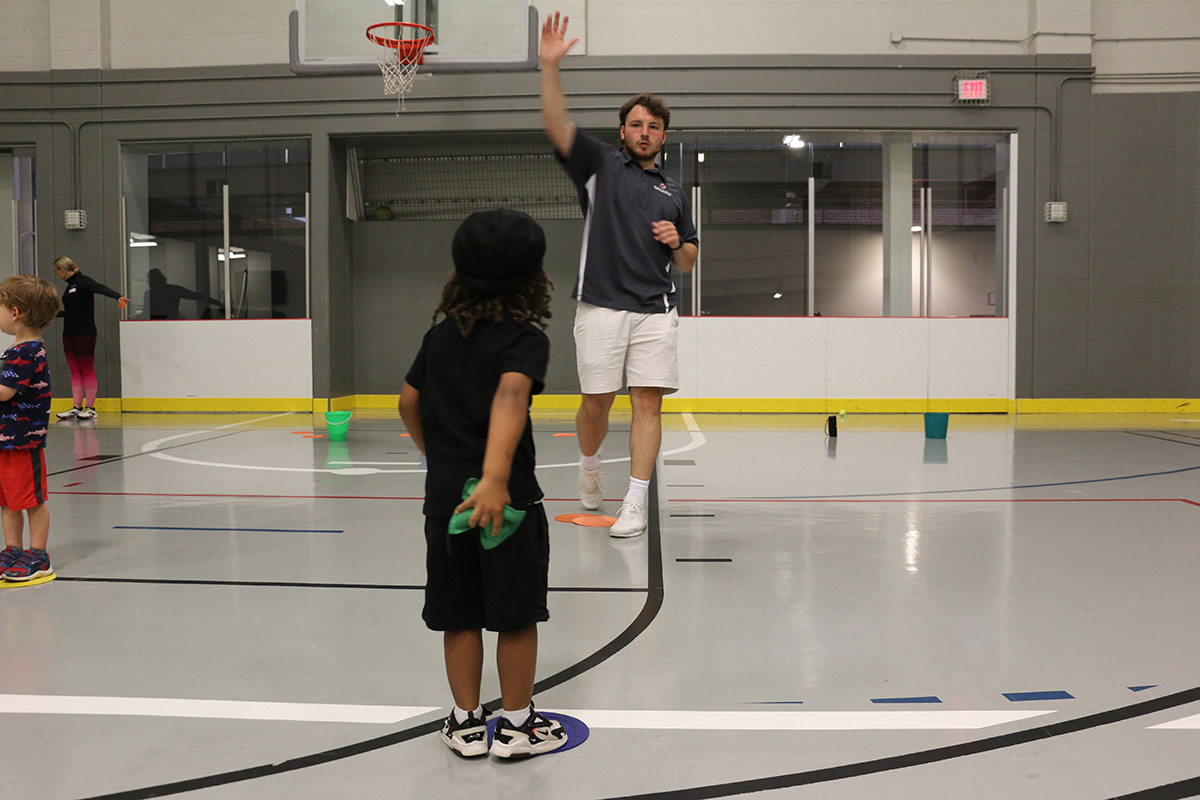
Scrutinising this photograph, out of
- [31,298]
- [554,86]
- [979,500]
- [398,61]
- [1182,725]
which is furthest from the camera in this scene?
[398,61]

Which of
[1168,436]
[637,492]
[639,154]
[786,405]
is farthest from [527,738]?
[786,405]

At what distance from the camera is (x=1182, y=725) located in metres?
1.55

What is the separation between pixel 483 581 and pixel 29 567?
1.78m

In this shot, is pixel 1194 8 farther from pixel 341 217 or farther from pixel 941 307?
pixel 341 217

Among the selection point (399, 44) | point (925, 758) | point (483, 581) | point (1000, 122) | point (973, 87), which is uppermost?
point (399, 44)

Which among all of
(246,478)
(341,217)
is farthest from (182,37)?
(246,478)

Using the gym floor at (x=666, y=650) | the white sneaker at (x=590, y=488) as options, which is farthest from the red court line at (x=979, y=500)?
the white sneaker at (x=590, y=488)

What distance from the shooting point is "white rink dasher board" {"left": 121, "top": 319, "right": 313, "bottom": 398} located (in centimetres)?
1009

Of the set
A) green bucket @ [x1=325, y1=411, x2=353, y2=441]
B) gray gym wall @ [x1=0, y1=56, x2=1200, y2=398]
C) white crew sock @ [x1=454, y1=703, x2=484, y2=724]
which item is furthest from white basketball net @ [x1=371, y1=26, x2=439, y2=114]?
white crew sock @ [x1=454, y1=703, x2=484, y2=724]

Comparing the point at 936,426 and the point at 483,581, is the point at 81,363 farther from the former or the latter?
the point at 483,581

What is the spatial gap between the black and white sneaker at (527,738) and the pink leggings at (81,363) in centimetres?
902

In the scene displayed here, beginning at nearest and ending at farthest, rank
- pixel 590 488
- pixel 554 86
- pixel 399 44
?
pixel 554 86, pixel 590 488, pixel 399 44

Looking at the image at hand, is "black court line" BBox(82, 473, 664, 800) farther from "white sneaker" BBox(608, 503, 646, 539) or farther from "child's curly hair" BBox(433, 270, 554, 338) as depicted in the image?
"white sneaker" BBox(608, 503, 646, 539)

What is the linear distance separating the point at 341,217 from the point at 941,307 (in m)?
6.73
